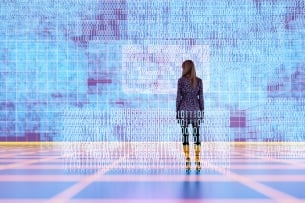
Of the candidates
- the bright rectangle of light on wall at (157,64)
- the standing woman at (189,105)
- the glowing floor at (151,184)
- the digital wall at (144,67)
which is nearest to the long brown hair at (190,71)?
the standing woman at (189,105)

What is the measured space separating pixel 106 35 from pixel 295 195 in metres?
18.1

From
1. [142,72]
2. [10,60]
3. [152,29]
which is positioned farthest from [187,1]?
[10,60]

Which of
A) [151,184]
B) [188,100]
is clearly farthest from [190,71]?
[151,184]

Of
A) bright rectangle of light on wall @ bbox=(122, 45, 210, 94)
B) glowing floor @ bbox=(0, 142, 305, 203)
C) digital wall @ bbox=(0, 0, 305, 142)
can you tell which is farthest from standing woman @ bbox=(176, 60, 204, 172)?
bright rectangle of light on wall @ bbox=(122, 45, 210, 94)

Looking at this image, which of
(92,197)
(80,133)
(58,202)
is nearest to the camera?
(58,202)

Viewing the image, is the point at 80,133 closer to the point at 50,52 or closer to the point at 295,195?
the point at 50,52

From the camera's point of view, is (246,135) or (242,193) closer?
(242,193)

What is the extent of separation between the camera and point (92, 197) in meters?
5.23

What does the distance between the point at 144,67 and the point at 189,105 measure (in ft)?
48.7

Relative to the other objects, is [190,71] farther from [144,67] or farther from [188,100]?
[144,67]

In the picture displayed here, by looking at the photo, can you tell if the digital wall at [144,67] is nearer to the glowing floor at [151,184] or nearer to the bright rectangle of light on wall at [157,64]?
the bright rectangle of light on wall at [157,64]

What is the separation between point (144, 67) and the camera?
22.8m

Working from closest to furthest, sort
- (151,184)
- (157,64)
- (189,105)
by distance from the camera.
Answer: (151,184), (189,105), (157,64)

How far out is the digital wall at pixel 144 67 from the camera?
22.6 m
